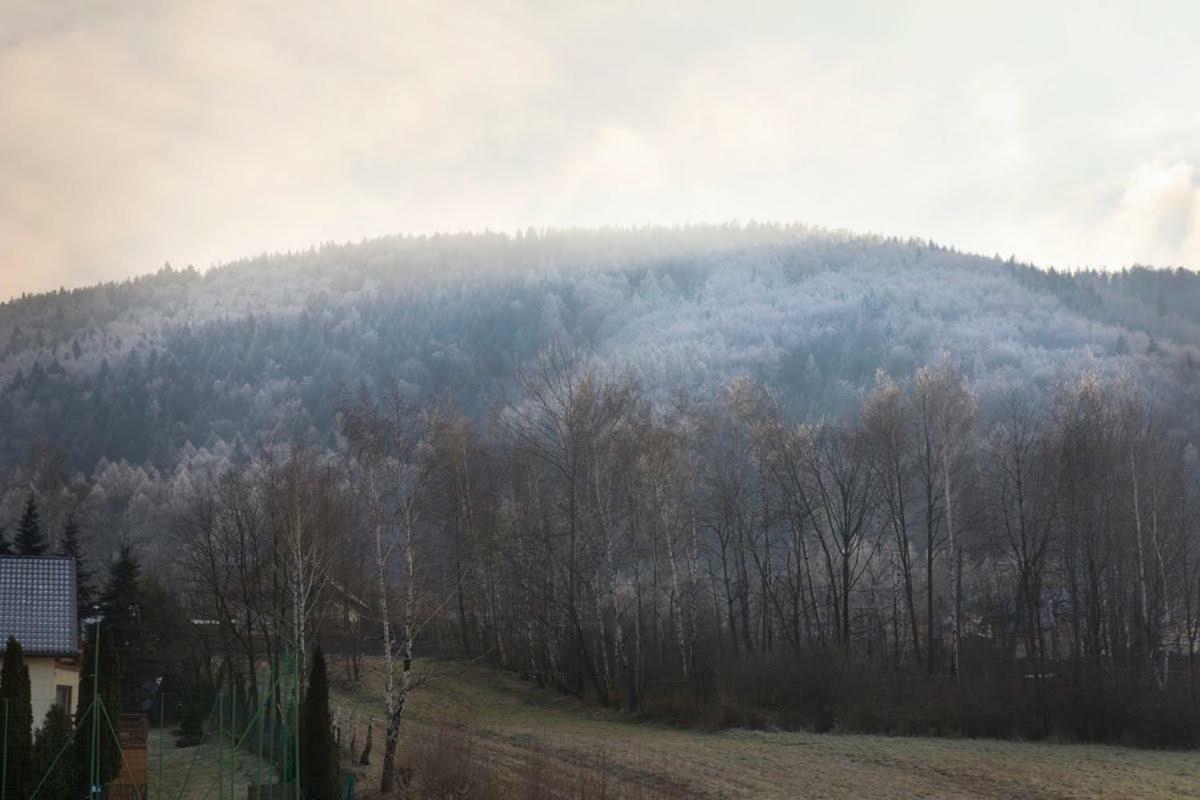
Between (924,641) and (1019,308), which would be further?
(1019,308)

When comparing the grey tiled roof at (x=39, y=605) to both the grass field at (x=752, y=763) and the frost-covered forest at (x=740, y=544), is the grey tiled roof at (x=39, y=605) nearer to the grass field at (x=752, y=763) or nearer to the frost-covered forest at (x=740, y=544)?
the frost-covered forest at (x=740, y=544)

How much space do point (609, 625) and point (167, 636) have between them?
20742mm

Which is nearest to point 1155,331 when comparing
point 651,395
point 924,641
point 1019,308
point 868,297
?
point 1019,308

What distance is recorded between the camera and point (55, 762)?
23.3 m

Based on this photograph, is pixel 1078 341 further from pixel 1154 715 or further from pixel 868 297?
pixel 1154 715

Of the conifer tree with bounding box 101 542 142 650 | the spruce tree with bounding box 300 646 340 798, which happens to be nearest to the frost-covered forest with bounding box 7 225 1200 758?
the conifer tree with bounding box 101 542 142 650

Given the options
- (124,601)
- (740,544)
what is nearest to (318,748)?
(740,544)

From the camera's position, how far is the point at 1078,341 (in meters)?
130

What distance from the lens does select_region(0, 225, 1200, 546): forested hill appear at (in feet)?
408

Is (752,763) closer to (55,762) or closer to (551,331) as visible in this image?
(55,762)

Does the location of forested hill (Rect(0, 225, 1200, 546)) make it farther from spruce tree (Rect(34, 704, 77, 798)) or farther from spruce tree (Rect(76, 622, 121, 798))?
spruce tree (Rect(34, 704, 77, 798))

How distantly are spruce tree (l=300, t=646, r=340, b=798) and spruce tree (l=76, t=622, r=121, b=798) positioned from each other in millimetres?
3814

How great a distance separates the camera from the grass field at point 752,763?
27.2m

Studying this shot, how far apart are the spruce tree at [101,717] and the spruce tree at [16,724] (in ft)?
4.22
